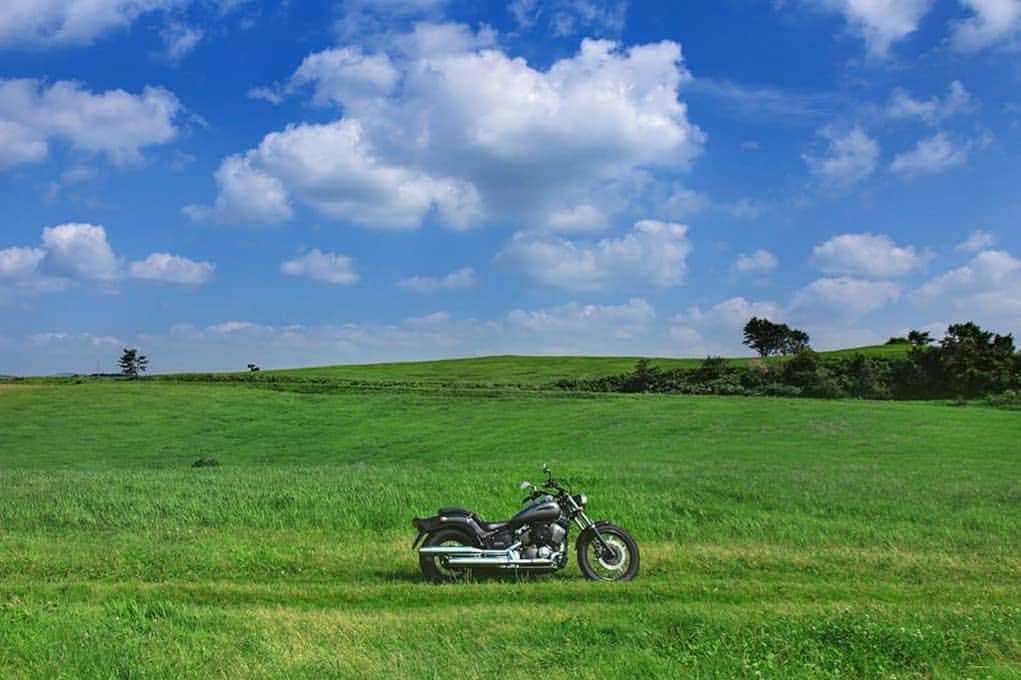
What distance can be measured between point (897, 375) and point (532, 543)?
242 ft

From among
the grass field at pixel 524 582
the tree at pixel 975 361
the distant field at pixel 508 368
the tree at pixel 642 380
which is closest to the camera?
the grass field at pixel 524 582

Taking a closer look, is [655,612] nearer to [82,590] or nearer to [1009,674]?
[1009,674]

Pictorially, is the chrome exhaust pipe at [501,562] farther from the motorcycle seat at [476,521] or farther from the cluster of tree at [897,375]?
the cluster of tree at [897,375]

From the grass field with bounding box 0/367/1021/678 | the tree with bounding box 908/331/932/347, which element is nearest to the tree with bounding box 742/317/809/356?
the tree with bounding box 908/331/932/347

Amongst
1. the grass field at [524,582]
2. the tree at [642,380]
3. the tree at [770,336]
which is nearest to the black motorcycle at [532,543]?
the grass field at [524,582]

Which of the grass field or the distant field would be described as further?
the distant field

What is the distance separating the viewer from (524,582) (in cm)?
1247

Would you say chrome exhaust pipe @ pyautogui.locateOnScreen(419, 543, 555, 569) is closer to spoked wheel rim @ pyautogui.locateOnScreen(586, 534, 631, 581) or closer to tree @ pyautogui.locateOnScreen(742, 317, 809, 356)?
spoked wheel rim @ pyautogui.locateOnScreen(586, 534, 631, 581)

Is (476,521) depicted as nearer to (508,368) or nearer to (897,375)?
(897,375)

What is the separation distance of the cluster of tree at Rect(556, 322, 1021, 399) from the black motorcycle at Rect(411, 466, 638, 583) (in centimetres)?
6353

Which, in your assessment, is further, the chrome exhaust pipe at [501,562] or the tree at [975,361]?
the tree at [975,361]

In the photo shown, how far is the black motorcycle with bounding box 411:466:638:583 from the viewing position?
12.7m

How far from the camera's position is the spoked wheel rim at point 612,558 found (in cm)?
1288

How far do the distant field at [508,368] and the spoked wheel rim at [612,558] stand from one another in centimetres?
8607
